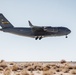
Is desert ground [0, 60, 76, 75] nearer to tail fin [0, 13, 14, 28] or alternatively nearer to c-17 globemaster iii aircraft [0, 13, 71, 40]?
c-17 globemaster iii aircraft [0, 13, 71, 40]

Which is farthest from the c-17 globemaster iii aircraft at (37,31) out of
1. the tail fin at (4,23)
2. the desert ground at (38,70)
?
the desert ground at (38,70)

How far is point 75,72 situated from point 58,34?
87.0 feet

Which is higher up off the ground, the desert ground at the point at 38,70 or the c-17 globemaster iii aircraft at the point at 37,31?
the c-17 globemaster iii aircraft at the point at 37,31

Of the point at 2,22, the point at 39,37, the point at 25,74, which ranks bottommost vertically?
the point at 25,74

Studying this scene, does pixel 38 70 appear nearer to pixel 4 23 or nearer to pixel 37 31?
pixel 37 31

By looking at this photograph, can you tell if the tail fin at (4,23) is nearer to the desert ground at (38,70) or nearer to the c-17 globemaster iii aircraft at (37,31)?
the c-17 globemaster iii aircraft at (37,31)

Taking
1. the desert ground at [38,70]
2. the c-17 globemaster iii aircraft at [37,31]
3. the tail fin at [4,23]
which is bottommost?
the desert ground at [38,70]

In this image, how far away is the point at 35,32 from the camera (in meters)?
61.2

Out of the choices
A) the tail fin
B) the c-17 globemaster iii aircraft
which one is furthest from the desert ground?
the tail fin

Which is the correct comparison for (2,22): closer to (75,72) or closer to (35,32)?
(35,32)

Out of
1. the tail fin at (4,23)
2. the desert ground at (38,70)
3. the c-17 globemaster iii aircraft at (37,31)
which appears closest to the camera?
the desert ground at (38,70)

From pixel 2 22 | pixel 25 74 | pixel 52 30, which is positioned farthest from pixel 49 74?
pixel 2 22

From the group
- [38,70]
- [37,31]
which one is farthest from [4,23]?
[38,70]

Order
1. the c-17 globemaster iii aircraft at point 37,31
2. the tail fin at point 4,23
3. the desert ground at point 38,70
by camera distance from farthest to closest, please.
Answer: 1. the tail fin at point 4,23
2. the c-17 globemaster iii aircraft at point 37,31
3. the desert ground at point 38,70
